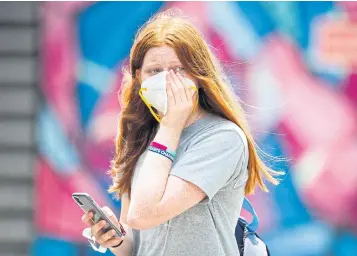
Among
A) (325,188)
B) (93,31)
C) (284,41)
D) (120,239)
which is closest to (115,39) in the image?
(93,31)

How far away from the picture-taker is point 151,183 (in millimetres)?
2078

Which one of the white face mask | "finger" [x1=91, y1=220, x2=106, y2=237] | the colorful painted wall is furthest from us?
the colorful painted wall

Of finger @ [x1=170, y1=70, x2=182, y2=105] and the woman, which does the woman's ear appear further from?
finger @ [x1=170, y1=70, x2=182, y2=105]

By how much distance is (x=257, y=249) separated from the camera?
2.35 metres

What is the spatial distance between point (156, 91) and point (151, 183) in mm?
252

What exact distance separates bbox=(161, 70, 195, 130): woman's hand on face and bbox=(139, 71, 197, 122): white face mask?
0.01 m

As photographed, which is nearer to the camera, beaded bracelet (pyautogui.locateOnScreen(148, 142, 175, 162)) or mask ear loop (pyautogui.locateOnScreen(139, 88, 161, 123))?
beaded bracelet (pyautogui.locateOnScreen(148, 142, 175, 162))

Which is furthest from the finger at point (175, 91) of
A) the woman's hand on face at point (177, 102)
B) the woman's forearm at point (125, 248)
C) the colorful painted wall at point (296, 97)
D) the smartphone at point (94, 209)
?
the colorful painted wall at point (296, 97)

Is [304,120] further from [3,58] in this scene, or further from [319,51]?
[3,58]

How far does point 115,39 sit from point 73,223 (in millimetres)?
1284

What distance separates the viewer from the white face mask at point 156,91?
216 centimetres

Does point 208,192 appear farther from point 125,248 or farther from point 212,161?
point 125,248

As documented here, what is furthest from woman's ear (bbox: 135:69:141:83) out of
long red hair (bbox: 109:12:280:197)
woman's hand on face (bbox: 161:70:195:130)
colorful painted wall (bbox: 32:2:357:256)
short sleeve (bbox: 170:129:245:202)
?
colorful painted wall (bbox: 32:2:357:256)

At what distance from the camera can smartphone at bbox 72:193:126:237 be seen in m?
2.18
